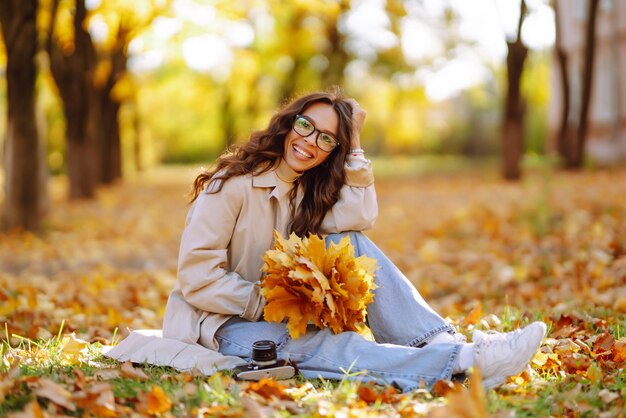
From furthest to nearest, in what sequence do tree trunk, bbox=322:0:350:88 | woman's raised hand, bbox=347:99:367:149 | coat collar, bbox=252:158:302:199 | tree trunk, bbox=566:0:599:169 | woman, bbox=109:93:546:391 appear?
tree trunk, bbox=322:0:350:88 < tree trunk, bbox=566:0:599:169 < woman's raised hand, bbox=347:99:367:149 < coat collar, bbox=252:158:302:199 < woman, bbox=109:93:546:391

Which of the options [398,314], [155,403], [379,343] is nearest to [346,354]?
[379,343]

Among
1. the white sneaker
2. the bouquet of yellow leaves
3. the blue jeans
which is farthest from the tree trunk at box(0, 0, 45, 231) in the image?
the white sneaker

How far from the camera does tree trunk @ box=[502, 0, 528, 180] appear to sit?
1181 cm

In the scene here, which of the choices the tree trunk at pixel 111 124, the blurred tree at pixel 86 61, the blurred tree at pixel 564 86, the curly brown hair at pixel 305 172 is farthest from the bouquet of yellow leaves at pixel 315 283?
the tree trunk at pixel 111 124

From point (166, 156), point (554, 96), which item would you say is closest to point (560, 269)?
point (554, 96)

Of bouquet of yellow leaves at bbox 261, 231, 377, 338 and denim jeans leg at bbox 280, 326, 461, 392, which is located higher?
bouquet of yellow leaves at bbox 261, 231, 377, 338

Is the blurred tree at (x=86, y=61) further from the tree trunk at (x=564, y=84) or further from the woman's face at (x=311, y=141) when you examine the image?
the woman's face at (x=311, y=141)

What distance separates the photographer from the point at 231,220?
3.19m

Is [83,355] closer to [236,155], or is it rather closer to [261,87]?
[236,155]

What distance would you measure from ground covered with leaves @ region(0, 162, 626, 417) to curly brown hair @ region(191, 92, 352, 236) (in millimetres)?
873

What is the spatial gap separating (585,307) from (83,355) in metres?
3.12

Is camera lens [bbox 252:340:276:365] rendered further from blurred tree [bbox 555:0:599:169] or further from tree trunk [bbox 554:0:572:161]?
tree trunk [bbox 554:0:572:161]

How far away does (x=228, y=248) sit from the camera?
3312 millimetres

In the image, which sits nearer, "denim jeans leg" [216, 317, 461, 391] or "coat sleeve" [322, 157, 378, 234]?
"denim jeans leg" [216, 317, 461, 391]
